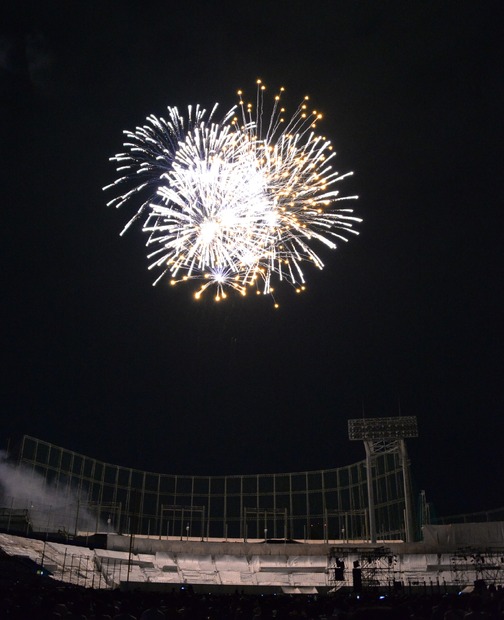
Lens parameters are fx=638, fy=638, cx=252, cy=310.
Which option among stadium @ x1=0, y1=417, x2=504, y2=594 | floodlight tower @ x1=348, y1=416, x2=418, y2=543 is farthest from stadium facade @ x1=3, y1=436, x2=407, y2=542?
floodlight tower @ x1=348, y1=416, x2=418, y2=543

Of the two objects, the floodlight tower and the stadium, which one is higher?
the floodlight tower

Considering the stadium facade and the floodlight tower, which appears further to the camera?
the stadium facade

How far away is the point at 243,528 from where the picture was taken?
5241cm

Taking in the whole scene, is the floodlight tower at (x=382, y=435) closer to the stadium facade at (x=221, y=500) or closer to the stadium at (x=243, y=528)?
the stadium at (x=243, y=528)

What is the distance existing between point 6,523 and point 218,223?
2928cm

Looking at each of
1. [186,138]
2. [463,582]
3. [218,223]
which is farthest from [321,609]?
[463,582]

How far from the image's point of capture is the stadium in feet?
115

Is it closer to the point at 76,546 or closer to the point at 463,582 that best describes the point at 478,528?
the point at 463,582

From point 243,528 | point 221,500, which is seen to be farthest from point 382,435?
point 221,500

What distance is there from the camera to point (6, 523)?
41.2m

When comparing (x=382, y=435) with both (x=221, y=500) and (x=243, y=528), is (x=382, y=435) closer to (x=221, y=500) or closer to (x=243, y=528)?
(x=243, y=528)

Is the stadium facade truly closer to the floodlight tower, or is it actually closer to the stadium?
the stadium

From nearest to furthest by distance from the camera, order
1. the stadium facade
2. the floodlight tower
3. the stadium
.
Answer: the stadium → the floodlight tower → the stadium facade

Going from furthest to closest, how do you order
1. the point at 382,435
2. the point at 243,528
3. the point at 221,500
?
1. the point at 221,500
2. the point at 243,528
3. the point at 382,435
